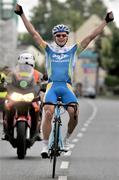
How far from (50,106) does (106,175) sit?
1199 mm

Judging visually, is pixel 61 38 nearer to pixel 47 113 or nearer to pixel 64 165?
pixel 47 113

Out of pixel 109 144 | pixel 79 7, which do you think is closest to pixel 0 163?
pixel 109 144

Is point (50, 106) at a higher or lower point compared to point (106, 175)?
higher

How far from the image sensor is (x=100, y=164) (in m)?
13.7

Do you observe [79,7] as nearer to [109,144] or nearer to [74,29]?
[74,29]

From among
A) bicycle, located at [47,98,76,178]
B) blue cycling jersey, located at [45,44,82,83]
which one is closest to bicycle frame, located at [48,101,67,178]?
bicycle, located at [47,98,76,178]

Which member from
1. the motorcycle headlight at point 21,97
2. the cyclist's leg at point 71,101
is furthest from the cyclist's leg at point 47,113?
the motorcycle headlight at point 21,97

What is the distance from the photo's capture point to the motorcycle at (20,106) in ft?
43.7

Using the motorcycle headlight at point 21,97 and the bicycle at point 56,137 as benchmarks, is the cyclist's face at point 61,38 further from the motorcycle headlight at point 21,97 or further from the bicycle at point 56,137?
the motorcycle headlight at point 21,97

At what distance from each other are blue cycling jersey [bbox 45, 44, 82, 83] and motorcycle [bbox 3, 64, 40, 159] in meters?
1.35

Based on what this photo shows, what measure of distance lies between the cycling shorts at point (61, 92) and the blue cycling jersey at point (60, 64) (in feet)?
0.23

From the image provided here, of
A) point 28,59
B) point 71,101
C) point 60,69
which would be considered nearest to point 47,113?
point 71,101

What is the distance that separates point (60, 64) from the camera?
1199 cm

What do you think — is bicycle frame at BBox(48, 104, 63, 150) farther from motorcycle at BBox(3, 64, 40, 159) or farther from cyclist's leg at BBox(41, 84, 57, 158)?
motorcycle at BBox(3, 64, 40, 159)
